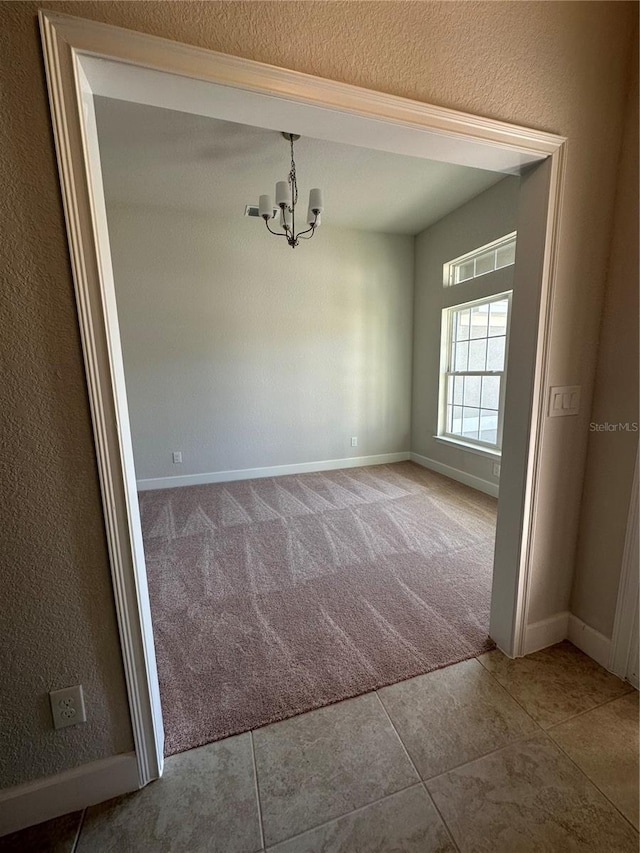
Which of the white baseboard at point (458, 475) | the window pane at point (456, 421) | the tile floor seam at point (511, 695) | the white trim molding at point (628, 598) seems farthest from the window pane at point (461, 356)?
the tile floor seam at point (511, 695)

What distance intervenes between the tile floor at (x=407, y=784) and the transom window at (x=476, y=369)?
96.2 inches

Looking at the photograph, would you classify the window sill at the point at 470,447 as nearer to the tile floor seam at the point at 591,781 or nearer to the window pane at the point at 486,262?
the window pane at the point at 486,262

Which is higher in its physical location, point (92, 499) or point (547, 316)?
point (547, 316)

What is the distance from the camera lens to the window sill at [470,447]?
3.38 meters

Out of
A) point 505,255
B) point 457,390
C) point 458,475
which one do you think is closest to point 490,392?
point 457,390

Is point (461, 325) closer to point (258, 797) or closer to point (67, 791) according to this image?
point (258, 797)

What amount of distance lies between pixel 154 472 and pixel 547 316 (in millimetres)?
3771

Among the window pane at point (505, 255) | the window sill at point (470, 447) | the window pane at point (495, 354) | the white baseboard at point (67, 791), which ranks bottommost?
the white baseboard at point (67, 791)

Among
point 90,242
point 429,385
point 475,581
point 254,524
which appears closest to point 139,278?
point 254,524

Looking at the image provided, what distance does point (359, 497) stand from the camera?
11.4 feet

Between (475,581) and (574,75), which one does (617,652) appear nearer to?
(475,581)

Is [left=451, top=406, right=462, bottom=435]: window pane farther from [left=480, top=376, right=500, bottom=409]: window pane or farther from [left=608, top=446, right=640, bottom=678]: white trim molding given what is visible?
[left=608, top=446, right=640, bottom=678]: white trim molding

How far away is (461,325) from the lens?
3.82 m

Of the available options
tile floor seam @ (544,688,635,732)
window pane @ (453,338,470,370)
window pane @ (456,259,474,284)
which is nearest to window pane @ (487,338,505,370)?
window pane @ (453,338,470,370)
